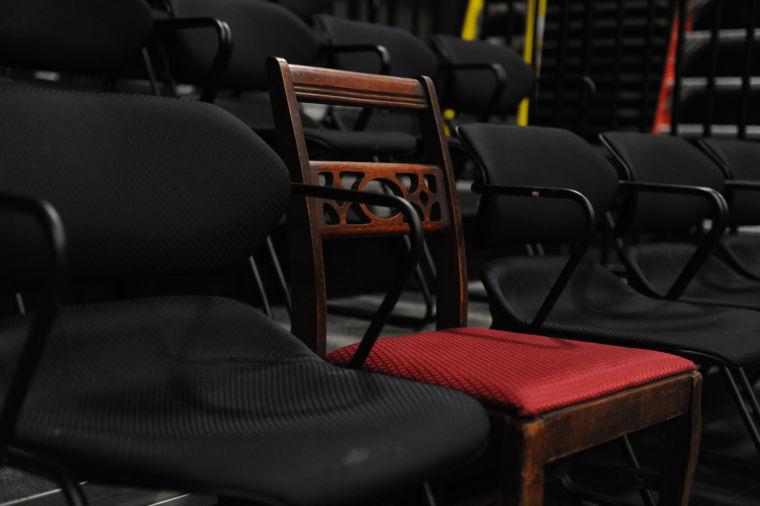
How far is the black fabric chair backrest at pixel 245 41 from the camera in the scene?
2631 mm

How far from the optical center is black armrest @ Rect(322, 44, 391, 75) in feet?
9.59

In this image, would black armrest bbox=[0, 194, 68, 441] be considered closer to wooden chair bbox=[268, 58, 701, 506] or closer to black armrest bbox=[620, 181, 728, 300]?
wooden chair bbox=[268, 58, 701, 506]

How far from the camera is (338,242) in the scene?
3100 mm

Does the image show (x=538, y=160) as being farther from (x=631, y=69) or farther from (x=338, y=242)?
(x=631, y=69)

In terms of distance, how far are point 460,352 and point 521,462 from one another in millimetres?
271

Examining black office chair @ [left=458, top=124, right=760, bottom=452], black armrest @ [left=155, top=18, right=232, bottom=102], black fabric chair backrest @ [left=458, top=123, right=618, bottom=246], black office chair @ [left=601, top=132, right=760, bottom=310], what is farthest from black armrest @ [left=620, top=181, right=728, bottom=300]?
black armrest @ [left=155, top=18, right=232, bottom=102]

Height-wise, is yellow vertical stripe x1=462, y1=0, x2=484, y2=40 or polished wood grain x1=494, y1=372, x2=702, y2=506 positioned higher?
polished wood grain x1=494, y1=372, x2=702, y2=506


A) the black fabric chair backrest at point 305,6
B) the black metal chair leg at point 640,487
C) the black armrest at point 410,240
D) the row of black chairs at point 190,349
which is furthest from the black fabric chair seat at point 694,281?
the black fabric chair backrest at point 305,6

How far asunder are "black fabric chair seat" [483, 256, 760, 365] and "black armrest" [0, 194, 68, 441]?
111 centimetres

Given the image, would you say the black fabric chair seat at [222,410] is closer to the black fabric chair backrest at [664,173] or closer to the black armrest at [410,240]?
the black armrest at [410,240]

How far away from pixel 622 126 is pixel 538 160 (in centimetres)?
362

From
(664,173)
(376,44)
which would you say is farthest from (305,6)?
(664,173)

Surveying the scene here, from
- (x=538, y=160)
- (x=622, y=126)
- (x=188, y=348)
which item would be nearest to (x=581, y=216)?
(x=538, y=160)

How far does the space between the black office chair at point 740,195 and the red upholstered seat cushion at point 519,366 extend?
147 centimetres
